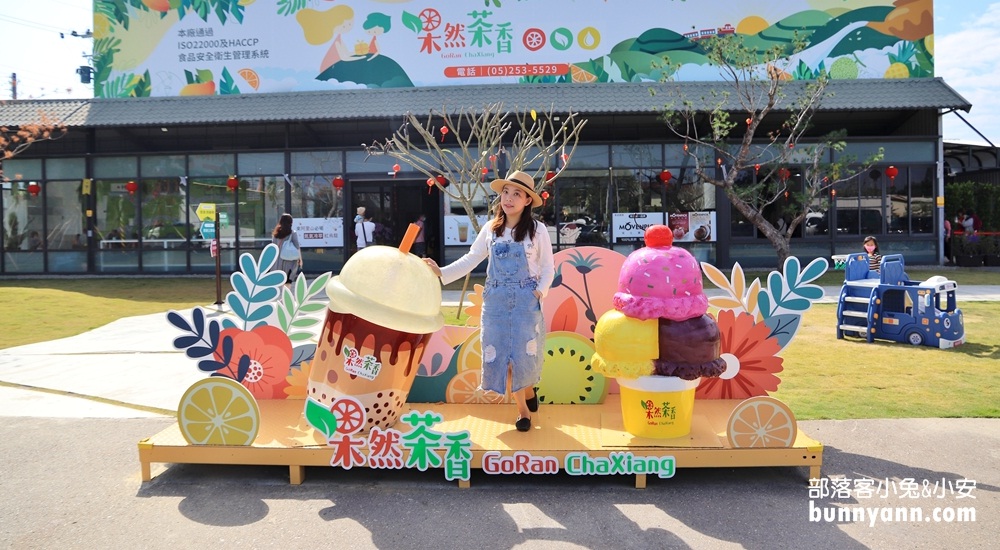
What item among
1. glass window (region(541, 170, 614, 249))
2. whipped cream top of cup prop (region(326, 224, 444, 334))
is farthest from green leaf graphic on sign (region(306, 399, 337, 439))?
glass window (region(541, 170, 614, 249))

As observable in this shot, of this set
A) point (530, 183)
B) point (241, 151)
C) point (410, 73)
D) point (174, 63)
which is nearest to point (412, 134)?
point (410, 73)

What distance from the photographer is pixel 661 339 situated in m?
4.13

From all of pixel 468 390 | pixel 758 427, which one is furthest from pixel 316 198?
pixel 758 427

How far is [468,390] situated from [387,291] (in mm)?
1418

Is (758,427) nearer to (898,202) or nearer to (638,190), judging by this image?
(638,190)

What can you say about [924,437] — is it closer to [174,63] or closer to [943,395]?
[943,395]

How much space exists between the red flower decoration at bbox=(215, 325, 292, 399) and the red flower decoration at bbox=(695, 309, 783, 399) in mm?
3212

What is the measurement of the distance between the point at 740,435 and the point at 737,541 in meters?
0.84

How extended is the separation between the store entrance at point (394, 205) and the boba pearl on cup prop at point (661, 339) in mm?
14081

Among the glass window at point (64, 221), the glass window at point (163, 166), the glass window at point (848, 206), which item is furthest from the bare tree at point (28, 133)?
the glass window at point (848, 206)

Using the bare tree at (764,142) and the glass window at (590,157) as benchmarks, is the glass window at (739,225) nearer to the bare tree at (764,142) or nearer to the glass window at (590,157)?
the bare tree at (764,142)

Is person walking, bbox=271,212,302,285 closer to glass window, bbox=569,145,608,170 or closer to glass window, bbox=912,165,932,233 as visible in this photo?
glass window, bbox=569,145,608,170

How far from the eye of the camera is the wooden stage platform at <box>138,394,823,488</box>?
4.08m

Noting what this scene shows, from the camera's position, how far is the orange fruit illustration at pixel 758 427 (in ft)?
13.5
